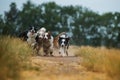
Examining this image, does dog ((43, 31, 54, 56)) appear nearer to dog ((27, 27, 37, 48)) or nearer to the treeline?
Answer: dog ((27, 27, 37, 48))

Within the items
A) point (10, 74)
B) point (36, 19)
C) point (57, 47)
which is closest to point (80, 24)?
point (36, 19)

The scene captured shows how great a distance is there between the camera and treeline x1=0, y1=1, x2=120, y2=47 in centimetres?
7550

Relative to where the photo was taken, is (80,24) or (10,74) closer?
(10,74)

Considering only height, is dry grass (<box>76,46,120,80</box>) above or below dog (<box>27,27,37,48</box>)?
below

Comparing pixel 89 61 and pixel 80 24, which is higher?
pixel 80 24

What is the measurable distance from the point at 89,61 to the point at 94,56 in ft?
1.94

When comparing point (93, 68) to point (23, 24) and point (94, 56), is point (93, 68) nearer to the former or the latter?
point (94, 56)

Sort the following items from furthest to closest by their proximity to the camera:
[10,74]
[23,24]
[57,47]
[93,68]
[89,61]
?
[23,24] < [57,47] < [89,61] < [93,68] < [10,74]

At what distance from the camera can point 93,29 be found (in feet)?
263

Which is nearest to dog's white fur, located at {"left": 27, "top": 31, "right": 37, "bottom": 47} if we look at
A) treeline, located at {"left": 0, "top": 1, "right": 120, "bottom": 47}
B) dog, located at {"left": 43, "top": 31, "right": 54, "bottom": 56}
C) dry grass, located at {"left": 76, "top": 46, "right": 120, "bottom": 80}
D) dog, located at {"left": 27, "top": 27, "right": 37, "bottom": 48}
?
dog, located at {"left": 27, "top": 27, "right": 37, "bottom": 48}

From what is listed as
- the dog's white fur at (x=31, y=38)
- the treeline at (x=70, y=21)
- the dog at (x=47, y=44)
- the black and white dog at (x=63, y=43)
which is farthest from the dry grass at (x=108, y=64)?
the treeline at (x=70, y=21)

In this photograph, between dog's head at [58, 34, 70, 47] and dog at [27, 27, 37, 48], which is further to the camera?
dog's head at [58, 34, 70, 47]

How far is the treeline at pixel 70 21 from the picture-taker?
75500 millimetres

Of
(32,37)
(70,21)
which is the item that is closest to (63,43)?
(32,37)
